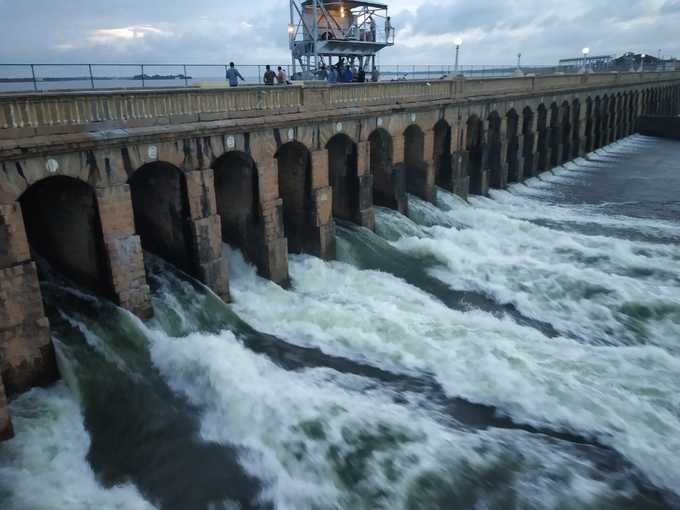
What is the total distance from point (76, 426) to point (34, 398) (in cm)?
174

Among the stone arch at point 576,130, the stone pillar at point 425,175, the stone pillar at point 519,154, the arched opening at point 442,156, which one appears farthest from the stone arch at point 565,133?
the stone pillar at point 425,175

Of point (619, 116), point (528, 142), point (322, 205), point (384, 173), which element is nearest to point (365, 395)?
point (322, 205)

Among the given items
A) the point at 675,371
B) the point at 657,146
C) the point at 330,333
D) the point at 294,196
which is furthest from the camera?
the point at 657,146

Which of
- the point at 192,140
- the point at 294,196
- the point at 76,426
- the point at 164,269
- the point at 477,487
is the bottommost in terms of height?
the point at 477,487

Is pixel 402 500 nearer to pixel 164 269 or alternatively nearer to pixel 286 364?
pixel 286 364

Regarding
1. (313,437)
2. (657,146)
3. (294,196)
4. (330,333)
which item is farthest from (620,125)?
(313,437)

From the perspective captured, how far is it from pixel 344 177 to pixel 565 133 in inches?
1279

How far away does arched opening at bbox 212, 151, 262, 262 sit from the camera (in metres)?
19.7

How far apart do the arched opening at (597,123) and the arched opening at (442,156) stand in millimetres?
30133

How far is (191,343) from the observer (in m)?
14.8

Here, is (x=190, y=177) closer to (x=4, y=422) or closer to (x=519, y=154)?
(x=4, y=422)

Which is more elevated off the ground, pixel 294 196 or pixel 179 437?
pixel 294 196

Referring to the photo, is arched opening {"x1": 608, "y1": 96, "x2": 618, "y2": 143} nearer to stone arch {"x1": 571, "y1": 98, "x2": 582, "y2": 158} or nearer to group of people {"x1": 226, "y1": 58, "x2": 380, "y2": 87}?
stone arch {"x1": 571, "y1": 98, "x2": 582, "y2": 158}

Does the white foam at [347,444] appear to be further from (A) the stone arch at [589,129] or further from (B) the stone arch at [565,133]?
(A) the stone arch at [589,129]
